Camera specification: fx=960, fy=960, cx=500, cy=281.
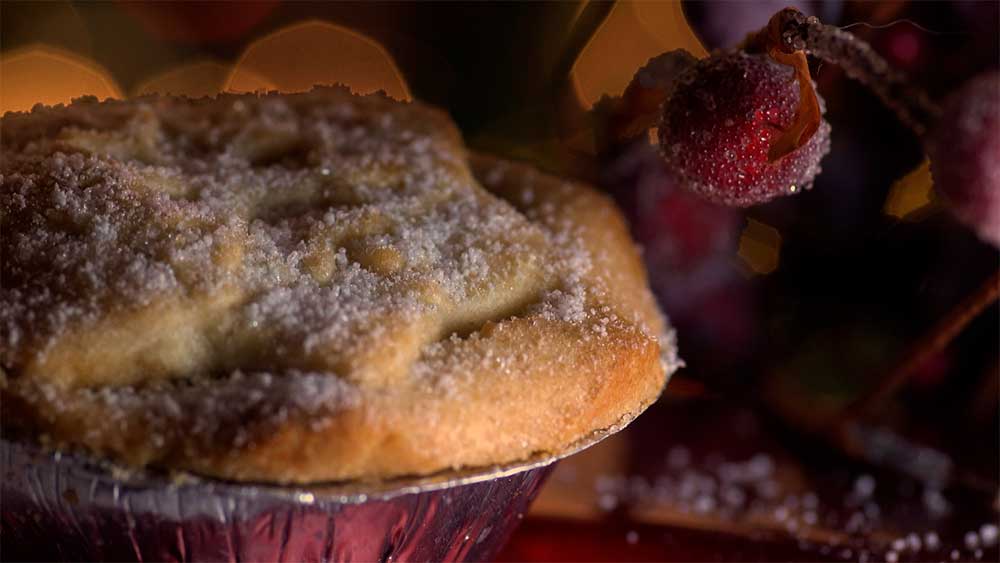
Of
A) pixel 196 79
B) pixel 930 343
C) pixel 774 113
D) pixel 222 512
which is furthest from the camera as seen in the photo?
pixel 196 79

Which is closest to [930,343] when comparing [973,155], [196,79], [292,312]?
[973,155]

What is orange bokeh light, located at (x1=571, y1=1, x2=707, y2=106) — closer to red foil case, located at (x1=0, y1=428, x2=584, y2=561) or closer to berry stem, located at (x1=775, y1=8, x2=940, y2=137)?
berry stem, located at (x1=775, y1=8, x2=940, y2=137)

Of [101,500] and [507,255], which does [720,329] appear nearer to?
[507,255]

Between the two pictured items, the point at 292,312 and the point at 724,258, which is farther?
the point at 724,258

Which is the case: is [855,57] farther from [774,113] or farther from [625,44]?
[625,44]

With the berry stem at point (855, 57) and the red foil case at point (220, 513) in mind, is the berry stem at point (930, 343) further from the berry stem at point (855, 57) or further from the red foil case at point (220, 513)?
the red foil case at point (220, 513)

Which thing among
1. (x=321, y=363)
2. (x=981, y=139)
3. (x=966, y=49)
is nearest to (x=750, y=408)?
(x=966, y=49)

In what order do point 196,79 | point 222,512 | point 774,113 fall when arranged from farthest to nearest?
point 196,79 < point 774,113 < point 222,512
